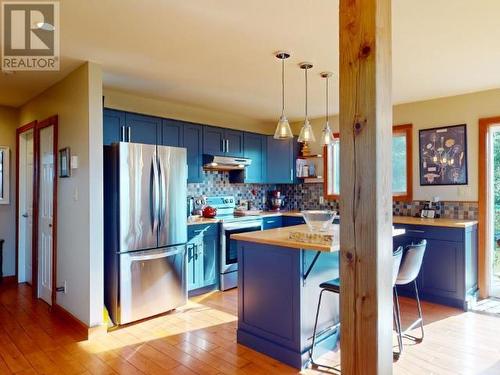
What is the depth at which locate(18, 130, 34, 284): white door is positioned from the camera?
4500 mm

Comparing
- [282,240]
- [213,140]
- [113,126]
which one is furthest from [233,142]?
[282,240]

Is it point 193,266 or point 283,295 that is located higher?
point 283,295

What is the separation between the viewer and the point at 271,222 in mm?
4961

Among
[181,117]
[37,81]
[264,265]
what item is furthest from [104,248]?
[181,117]

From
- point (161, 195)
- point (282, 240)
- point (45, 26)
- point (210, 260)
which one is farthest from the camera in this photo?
point (210, 260)

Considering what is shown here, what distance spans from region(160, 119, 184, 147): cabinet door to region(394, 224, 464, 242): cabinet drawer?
9.05 feet

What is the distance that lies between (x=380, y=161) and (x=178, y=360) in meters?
2.15

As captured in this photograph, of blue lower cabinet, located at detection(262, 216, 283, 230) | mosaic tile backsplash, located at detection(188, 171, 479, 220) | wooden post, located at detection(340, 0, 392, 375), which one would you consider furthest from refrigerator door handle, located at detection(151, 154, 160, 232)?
wooden post, located at detection(340, 0, 392, 375)

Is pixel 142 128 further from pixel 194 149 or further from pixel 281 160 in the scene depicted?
pixel 281 160

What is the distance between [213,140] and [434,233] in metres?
2.86

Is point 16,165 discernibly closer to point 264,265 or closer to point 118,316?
point 118,316

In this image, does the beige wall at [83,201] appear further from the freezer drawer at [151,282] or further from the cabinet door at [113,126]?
the cabinet door at [113,126]

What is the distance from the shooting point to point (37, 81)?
3439mm

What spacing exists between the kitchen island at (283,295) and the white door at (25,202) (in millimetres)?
3293
